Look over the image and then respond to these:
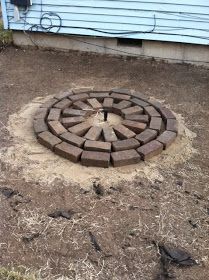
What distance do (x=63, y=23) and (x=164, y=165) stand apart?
3.59 metres

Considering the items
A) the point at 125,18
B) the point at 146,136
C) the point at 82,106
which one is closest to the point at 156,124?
the point at 146,136

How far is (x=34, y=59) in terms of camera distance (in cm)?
655

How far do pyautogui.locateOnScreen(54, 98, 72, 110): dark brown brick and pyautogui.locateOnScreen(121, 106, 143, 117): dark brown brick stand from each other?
68 centimetres

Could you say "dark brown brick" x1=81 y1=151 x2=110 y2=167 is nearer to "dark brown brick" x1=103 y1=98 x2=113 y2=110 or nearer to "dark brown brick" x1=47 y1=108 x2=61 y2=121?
"dark brown brick" x1=47 y1=108 x2=61 y2=121

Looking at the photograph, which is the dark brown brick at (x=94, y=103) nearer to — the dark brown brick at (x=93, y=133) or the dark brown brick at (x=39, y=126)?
the dark brown brick at (x=93, y=133)

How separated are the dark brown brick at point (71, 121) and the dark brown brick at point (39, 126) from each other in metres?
0.21

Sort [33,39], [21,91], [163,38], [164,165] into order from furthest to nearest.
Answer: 1. [33,39]
2. [163,38]
3. [21,91]
4. [164,165]

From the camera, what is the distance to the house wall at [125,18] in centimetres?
602

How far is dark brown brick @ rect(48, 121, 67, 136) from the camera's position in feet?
13.8

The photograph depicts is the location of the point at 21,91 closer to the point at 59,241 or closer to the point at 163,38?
→ the point at 163,38

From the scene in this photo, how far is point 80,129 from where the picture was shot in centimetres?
430

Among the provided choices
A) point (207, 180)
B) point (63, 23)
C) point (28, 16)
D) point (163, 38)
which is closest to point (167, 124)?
point (207, 180)

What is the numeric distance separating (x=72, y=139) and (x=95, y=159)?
40 centimetres

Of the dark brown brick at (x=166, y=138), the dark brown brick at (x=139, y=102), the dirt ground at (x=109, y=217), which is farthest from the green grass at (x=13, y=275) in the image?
the dark brown brick at (x=139, y=102)
